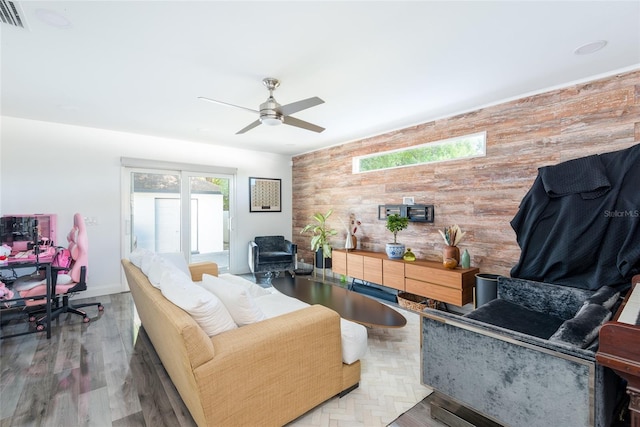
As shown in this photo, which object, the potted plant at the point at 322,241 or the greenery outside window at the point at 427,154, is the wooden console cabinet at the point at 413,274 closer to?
the potted plant at the point at 322,241

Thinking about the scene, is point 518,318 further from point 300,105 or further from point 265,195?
point 265,195

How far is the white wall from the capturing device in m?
3.80

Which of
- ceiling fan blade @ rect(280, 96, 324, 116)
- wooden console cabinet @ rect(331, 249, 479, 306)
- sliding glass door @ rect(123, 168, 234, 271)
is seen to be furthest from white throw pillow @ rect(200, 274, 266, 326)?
sliding glass door @ rect(123, 168, 234, 271)

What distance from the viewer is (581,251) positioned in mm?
2371

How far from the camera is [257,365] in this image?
4.99 ft

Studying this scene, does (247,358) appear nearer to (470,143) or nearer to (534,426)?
(534,426)

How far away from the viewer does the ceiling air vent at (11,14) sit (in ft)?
5.58

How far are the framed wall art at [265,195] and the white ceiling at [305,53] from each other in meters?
2.50

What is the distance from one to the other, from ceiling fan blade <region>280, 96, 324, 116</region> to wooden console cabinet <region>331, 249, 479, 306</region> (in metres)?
2.36

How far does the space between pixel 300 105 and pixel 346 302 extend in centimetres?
199

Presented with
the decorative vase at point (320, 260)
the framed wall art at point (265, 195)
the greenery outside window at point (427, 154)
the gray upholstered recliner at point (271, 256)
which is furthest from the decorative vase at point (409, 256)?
the framed wall art at point (265, 195)

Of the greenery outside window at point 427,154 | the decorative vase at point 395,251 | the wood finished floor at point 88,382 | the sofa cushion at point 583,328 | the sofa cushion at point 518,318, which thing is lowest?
the wood finished floor at point 88,382

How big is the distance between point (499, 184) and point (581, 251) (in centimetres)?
108

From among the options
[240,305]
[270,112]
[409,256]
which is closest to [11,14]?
[270,112]
